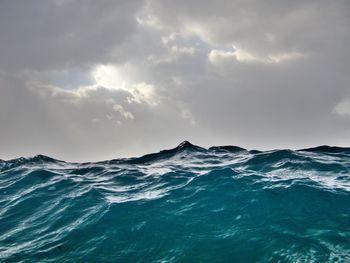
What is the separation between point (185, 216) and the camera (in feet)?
36.1

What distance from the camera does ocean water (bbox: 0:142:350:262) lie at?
28.7 ft

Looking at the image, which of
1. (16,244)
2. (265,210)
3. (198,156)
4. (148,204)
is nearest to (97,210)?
(148,204)

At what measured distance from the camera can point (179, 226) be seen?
1028 cm

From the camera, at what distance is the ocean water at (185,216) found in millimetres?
8734

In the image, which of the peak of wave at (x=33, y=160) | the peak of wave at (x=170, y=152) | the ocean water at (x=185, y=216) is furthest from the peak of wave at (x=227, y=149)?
the peak of wave at (x=33, y=160)

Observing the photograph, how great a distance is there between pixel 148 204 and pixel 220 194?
285cm

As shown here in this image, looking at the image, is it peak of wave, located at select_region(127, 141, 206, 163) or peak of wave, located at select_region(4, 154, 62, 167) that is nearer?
peak of wave, located at select_region(127, 141, 206, 163)

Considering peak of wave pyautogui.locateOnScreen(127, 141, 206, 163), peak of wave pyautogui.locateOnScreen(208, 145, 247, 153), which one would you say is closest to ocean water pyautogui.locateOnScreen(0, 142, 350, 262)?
peak of wave pyautogui.locateOnScreen(127, 141, 206, 163)

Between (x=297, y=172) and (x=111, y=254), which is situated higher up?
(x=297, y=172)

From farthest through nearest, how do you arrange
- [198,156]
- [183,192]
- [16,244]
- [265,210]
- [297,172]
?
[198,156]
[297,172]
[183,192]
[265,210]
[16,244]

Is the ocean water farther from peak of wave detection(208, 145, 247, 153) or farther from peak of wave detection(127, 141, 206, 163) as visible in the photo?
peak of wave detection(208, 145, 247, 153)

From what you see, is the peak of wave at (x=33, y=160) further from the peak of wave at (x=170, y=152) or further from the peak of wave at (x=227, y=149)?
the peak of wave at (x=227, y=149)

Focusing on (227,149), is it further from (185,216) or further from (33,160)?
(185,216)

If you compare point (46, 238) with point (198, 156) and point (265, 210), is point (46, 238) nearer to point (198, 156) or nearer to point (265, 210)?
point (265, 210)
